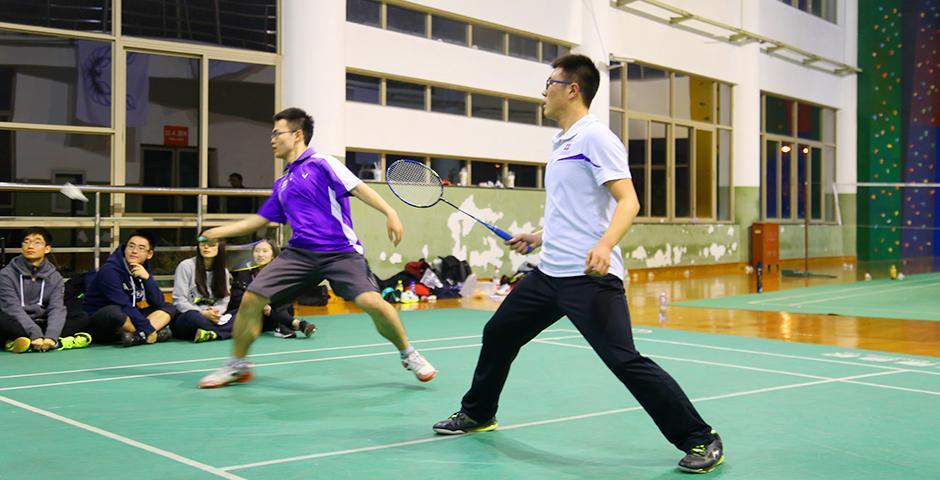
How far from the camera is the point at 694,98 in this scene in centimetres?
2222

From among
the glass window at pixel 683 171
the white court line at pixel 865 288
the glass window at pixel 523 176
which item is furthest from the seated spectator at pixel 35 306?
the glass window at pixel 683 171

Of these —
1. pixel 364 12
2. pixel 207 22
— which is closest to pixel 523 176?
pixel 364 12

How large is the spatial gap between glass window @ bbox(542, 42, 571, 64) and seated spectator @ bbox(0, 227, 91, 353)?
11286 mm

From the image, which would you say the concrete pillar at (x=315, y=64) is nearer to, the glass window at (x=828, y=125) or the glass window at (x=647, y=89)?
the glass window at (x=647, y=89)

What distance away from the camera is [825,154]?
2739cm

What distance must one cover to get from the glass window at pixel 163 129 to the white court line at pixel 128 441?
7.21m

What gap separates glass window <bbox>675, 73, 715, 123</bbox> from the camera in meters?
21.7

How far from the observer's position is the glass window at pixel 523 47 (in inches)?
688

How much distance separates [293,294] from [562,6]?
12914 millimetres

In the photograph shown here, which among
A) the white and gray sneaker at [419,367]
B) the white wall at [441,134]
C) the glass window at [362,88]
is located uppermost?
the glass window at [362,88]

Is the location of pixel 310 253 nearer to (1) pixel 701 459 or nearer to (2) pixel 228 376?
(2) pixel 228 376

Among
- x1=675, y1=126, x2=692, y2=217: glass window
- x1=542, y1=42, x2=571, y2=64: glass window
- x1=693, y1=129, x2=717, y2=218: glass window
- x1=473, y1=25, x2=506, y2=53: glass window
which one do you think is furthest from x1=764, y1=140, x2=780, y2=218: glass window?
x1=473, y1=25, x2=506, y2=53: glass window

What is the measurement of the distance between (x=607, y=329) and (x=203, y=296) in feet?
20.4

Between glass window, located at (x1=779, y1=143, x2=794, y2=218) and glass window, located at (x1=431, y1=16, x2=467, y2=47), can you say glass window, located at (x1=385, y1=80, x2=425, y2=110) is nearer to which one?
glass window, located at (x1=431, y1=16, x2=467, y2=47)
